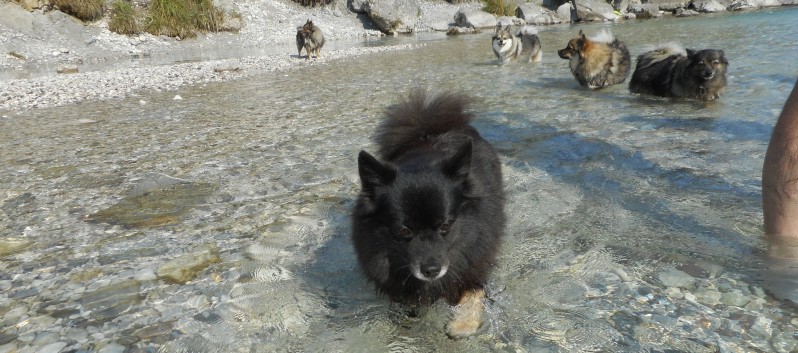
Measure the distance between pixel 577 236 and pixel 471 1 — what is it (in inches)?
1409

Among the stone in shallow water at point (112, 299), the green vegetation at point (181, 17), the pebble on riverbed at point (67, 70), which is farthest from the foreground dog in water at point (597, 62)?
the green vegetation at point (181, 17)

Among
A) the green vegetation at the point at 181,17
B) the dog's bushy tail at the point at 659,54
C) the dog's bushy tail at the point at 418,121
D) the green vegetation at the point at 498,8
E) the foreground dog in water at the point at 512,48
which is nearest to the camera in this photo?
the dog's bushy tail at the point at 418,121

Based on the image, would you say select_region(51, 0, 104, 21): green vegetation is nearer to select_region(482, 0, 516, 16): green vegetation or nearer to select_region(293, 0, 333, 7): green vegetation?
select_region(293, 0, 333, 7): green vegetation

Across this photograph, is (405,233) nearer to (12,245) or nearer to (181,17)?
(12,245)

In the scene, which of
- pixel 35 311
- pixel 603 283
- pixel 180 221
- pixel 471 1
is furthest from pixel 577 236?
pixel 471 1

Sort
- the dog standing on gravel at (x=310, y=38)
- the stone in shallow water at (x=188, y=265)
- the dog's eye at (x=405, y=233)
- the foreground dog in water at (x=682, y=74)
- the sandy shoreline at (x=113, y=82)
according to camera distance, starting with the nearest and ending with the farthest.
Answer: the dog's eye at (x=405, y=233)
the stone in shallow water at (x=188, y=265)
the foreground dog in water at (x=682, y=74)
the sandy shoreline at (x=113, y=82)
the dog standing on gravel at (x=310, y=38)

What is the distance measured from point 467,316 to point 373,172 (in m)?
0.90

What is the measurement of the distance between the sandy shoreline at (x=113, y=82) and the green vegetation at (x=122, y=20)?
10123 mm

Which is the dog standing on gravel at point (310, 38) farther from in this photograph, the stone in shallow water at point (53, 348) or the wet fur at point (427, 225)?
the stone in shallow water at point (53, 348)

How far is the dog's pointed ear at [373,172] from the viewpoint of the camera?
90.7 inches

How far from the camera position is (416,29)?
Answer: 1232 inches

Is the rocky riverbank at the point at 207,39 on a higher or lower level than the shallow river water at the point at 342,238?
higher

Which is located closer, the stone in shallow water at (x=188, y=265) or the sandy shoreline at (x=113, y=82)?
the stone in shallow water at (x=188, y=265)

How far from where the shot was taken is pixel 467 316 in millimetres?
2529
